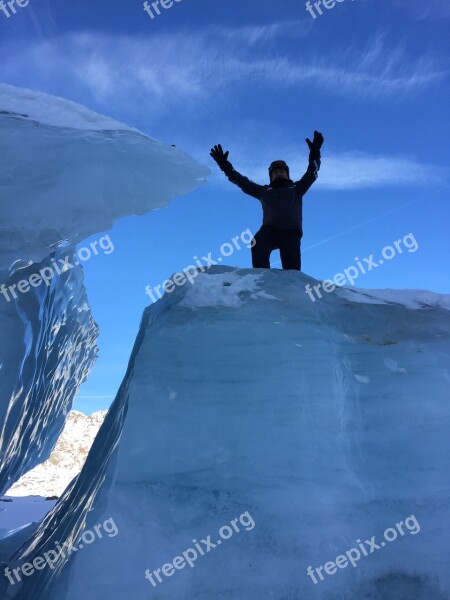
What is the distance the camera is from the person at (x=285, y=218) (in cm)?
365

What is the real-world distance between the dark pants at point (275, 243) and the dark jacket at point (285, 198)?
0.05m

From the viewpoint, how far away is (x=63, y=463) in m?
38.0

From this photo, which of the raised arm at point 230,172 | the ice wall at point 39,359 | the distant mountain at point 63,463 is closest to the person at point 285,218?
the raised arm at point 230,172

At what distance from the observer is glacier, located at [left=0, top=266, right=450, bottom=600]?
6.94 feet

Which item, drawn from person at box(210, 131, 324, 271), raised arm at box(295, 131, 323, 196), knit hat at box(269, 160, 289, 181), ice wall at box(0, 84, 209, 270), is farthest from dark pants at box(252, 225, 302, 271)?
ice wall at box(0, 84, 209, 270)

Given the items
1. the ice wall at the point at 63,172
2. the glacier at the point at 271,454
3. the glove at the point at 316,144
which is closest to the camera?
the glacier at the point at 271,454

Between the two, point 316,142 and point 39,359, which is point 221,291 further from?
point 39,359

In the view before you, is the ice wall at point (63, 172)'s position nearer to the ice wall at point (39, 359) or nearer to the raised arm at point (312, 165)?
the ice wall at point (39, 359)

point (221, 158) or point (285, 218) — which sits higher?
point (221, 158)

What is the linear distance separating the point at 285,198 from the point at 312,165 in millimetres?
334

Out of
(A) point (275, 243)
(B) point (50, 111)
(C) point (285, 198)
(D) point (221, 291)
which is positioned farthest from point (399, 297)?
(B) point (50, 111)

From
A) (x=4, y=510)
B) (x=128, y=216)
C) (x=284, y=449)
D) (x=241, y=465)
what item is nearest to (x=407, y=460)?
(x=284, y=449)

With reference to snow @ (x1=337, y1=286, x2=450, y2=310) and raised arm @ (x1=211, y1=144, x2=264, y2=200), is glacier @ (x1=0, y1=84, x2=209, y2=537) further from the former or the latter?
snow @ (x1=337, y1=286, x2=450, y2=310)

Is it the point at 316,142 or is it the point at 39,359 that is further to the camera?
the point at 39,359
